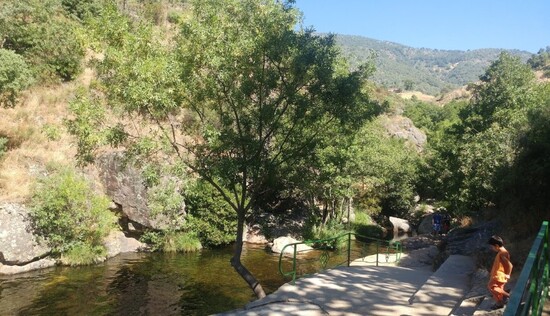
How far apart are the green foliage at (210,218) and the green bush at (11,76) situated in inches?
489

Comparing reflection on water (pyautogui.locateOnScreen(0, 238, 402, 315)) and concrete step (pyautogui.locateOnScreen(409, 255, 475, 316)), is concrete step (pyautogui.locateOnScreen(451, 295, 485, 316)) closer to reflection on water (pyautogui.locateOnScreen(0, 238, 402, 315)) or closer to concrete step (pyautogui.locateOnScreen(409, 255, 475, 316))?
concrete step (pyautogui.locateOnScreen(409, 255, 475, 316))

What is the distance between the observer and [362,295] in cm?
881

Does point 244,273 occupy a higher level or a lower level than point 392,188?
lower


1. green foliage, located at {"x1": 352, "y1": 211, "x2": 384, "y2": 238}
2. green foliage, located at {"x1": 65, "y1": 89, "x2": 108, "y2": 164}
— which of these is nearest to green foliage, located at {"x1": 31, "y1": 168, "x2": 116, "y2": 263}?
green foliage, located at {"x1": 65, "y1": 89, "x2": 108, "y2": 164}

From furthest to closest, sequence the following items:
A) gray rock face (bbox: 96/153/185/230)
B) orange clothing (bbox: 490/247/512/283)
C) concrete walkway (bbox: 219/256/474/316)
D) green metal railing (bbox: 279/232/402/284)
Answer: gray rock face (bbox: 96/153/185/230) < green metal railing (bbox: 279/232/402/284) < concrete walkway (bbox: 219/256/474/316) < orange clothing (bbox: 490/247/512/283)

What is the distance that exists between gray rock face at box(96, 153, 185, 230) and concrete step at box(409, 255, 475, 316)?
15.7 metres

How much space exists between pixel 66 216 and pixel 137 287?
17.2ft

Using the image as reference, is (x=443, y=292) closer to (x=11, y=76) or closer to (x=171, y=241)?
(x=171, y=241)

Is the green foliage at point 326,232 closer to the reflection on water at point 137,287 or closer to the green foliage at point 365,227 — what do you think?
the green foliage at point 365,227

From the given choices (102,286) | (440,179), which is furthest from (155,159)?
(440,179)

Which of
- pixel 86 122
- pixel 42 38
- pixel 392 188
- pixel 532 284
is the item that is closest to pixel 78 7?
pixel 42 38

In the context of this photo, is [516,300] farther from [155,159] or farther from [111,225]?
[111,225]

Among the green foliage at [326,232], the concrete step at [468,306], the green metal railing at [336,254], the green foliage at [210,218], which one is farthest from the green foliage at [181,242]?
the concrete step at [468,306]

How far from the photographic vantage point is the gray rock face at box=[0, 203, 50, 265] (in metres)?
16.8
